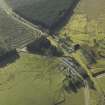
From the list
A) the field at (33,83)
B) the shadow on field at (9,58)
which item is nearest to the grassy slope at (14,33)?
the shadow on field at (9,58)

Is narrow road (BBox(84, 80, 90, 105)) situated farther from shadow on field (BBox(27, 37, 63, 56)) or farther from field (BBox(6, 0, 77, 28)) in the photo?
field (BBox(6, 0, 77, 28))

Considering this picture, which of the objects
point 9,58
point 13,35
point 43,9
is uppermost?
point 43,9

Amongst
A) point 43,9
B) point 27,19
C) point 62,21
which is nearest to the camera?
point 62,21

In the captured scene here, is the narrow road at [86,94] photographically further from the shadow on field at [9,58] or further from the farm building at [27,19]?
the farm building at [27,19]

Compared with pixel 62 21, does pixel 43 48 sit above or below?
below

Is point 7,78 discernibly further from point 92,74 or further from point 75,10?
point 75,10

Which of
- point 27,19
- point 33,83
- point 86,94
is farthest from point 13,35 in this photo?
point 86,94

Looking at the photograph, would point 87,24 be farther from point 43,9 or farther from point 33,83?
point 33,83

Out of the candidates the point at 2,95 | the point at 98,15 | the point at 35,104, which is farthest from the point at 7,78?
the point at 98,15
